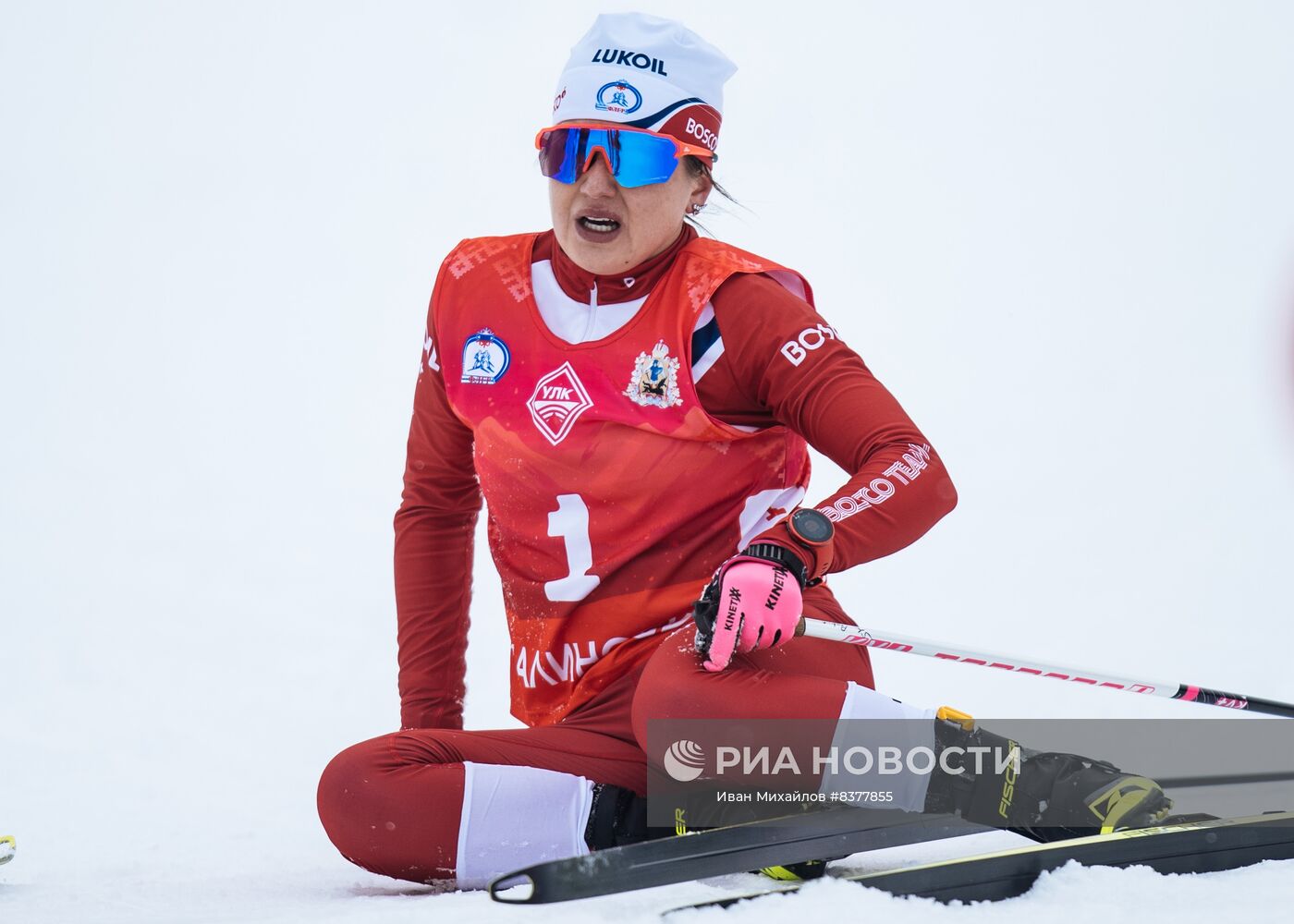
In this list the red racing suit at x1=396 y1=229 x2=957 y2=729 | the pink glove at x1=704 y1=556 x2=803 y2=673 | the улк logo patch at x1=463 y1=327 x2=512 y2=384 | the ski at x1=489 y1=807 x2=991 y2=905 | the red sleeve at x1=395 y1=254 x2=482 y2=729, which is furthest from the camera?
the red sleeve at x1=395 y1=254 x2=482 y2=729

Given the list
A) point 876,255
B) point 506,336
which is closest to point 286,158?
point 876,255

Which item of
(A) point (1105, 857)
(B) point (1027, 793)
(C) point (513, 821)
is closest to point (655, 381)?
(C) point (513, 821)

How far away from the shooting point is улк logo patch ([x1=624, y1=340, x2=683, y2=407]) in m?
1.83

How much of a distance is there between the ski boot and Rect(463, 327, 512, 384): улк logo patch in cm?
82

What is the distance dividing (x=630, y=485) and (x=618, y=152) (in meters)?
0.48

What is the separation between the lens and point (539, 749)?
71.1 inches

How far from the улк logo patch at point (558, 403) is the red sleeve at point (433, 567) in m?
0.23

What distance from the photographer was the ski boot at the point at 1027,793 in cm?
156

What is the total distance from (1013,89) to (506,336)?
12.6 feet

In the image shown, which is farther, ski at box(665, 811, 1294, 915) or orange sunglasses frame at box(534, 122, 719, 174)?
orange sunglasses frame at box(534, 122, 719, 174)

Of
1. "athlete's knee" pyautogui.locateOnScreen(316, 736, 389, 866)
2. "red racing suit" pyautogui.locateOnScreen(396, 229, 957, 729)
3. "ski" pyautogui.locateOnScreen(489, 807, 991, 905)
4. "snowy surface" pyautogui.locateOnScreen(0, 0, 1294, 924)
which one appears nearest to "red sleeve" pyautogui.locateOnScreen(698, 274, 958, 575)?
"red racing suit" pyautogui.locateOnScreen(396, 229, 957, 729)

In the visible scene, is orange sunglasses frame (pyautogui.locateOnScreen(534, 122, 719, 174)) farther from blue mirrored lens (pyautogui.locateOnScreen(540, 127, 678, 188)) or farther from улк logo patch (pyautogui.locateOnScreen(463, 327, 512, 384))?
улк logo patch (pyautogui.locateOnScreen(463, 327, 512, 384))

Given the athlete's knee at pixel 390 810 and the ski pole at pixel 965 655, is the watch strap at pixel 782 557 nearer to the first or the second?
the ski pole at pixel 965 655

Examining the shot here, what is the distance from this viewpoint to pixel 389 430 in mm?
4961
